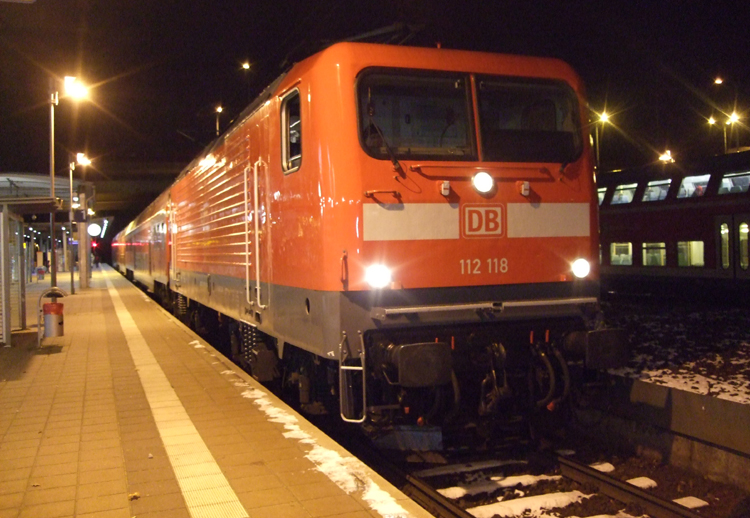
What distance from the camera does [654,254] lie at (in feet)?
65.2

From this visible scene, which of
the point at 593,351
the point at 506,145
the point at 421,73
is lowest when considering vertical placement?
the point at 593,351

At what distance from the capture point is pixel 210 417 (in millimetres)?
6629

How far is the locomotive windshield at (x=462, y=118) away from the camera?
5.73 metres

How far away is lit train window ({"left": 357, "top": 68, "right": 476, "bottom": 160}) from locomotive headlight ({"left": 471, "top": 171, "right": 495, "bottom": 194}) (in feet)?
0.69

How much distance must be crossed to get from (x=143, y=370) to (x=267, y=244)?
3.63m

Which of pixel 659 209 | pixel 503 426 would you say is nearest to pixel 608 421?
pixel 503 426

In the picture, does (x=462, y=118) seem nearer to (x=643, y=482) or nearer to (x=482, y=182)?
(x=482, y=182)

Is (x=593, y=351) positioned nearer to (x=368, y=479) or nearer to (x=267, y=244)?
(x=368, y=479)

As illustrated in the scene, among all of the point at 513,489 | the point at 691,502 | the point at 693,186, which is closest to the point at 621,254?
the point at 693,186

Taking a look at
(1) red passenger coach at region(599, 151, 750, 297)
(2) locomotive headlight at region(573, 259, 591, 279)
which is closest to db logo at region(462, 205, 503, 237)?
(2) locomotive headlight at region(573, 259, 591, 279)

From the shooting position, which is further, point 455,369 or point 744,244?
point 744,244

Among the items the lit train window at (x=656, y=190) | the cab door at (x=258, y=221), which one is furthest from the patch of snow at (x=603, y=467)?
the lit train window at (x=656, y=190)

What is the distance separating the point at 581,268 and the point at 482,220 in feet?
3.52

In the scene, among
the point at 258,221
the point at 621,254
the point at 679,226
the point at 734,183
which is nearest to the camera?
the point at 258,221
